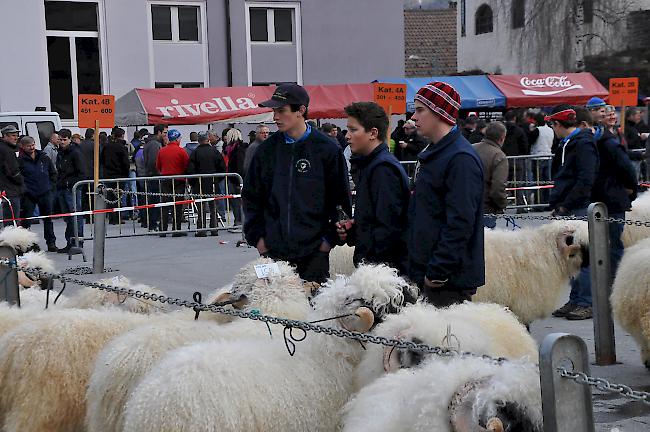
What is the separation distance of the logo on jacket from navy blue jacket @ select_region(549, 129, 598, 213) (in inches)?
144

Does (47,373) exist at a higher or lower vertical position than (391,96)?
lower

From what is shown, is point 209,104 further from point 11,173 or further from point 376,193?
point 376,193

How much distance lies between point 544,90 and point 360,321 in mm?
22271

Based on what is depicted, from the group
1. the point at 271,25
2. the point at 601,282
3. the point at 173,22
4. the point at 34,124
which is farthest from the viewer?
the point at 271,25

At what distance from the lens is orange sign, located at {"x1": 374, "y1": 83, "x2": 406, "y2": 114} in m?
13.2

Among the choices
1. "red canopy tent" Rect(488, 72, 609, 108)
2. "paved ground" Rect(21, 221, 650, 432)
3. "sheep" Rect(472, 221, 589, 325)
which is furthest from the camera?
Answer: "red canopy tent" Rect(488, 72, 609, 108)

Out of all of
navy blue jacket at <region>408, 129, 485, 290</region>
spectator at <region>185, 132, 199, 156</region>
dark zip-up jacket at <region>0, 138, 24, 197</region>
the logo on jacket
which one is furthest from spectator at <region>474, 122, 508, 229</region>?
spectator at <region>185, 132, 199, 156</region>

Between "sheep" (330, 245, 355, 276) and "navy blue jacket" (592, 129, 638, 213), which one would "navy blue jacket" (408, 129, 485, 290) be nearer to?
"sheep" (330, 245, 355, 276)

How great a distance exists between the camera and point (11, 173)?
1439 cm

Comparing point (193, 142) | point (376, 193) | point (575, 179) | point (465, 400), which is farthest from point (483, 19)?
point (465, 400)

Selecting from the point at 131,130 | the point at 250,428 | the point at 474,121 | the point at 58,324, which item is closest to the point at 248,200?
the point at 58,324

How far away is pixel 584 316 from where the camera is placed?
340 inches

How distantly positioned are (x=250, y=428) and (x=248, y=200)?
2.48 m

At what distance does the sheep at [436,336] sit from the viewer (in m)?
3.87
